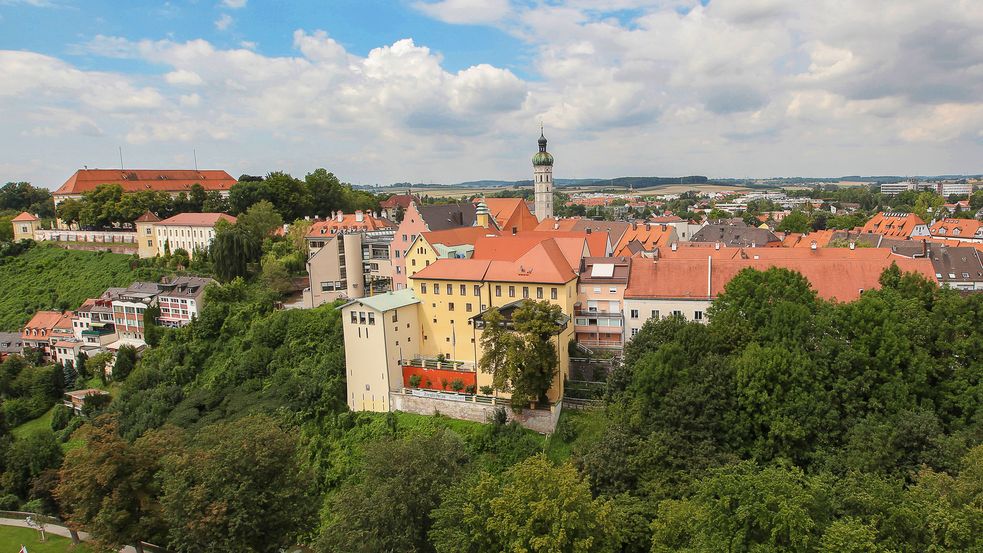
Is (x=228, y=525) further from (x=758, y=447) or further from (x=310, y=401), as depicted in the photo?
(x=758, y=447)

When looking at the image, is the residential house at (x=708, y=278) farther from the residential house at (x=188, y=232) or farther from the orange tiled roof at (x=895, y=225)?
the orange tiled roof at (x=895, y=225)

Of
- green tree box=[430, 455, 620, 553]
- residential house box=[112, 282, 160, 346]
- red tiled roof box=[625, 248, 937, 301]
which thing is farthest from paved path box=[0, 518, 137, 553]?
red tiled roof box=[625, 248, 937, 301]

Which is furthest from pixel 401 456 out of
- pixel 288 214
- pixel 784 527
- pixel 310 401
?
pixel 288 214

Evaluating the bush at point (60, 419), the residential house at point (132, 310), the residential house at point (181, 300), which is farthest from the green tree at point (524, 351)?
the residential house at point (132, 310)

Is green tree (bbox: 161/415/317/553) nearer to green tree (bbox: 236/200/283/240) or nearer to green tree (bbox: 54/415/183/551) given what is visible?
green tree (bbox: 54/415/183/551)

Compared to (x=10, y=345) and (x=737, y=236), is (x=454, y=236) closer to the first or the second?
(x=737, y=236)

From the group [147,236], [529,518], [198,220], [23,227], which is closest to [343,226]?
[198,220]
